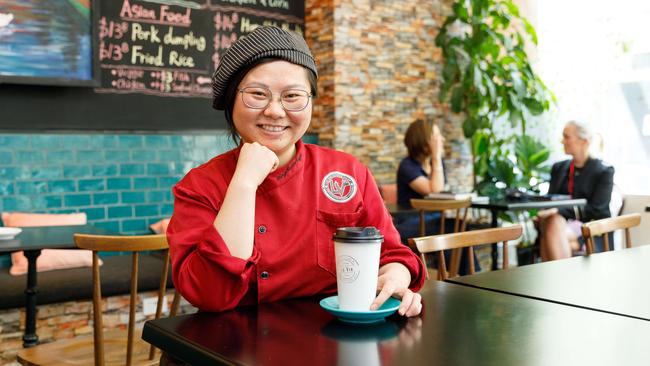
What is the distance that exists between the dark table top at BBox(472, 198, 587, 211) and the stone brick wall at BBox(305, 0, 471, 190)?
1302 mm

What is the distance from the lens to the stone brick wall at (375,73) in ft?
19.0

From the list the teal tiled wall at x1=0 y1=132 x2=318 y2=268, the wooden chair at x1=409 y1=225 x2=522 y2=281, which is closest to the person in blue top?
the teal tiled wall at x1=0 y1=132 x2=318 y2=268

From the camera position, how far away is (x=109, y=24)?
4918 millimetres

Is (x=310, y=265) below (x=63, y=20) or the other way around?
below

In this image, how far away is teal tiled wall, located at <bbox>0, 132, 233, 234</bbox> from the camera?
4.50 metres

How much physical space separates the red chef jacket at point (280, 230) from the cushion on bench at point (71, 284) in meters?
2.67

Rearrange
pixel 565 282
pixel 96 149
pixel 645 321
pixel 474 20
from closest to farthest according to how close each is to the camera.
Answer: pixel 645 321 → pixel 565 282 → pixel 96 149 → pixel 474 20

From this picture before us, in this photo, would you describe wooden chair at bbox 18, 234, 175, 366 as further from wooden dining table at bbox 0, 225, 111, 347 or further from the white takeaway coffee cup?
the white takeaway coffee cup

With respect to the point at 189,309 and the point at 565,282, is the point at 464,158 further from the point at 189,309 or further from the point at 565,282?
the point at 565,282

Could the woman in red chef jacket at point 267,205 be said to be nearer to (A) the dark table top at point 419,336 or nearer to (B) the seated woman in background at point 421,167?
(A) the dark table top at point 419,336

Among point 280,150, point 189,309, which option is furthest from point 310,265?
point 189,309

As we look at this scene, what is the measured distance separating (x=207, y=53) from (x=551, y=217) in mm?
2961

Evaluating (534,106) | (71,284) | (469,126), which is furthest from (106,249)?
(534,106)

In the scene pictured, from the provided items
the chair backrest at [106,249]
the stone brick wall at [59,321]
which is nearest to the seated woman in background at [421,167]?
the stone brick wall at [59,321]
